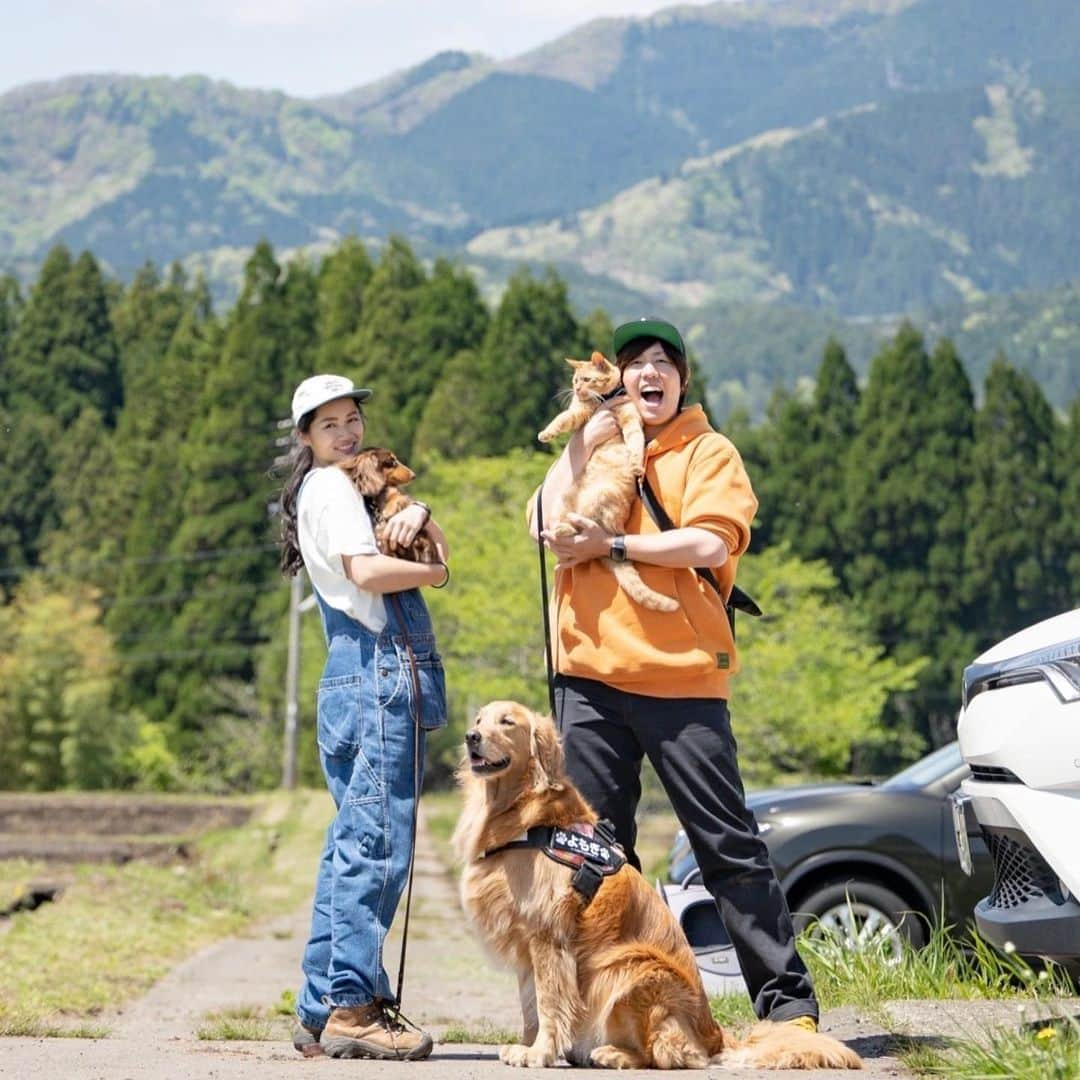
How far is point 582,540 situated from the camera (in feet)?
20.5

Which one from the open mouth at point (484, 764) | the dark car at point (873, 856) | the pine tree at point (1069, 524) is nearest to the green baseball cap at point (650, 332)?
the open mouth at point (484, 764)

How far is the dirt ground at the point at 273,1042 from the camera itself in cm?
586

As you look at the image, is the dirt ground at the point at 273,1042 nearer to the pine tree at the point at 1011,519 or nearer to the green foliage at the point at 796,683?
the green foliage at the point at 796,683

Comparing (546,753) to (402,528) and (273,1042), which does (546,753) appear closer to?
(402,528)

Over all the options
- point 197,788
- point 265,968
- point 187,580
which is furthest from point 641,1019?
point 187,580

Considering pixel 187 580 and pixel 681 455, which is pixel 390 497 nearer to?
pixel 681 455

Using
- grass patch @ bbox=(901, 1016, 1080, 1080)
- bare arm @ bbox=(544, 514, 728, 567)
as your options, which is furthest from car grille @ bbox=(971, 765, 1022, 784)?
bare arm @ bbox=(544, 514, 728, 567)

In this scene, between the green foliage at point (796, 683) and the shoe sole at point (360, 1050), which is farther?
the green foliage at point (796, 683)

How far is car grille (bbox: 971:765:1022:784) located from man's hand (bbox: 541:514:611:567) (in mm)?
1309

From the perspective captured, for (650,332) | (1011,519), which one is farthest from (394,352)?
(650,332)

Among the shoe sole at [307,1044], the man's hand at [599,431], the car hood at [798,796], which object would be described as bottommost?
the car hood at [798,796]

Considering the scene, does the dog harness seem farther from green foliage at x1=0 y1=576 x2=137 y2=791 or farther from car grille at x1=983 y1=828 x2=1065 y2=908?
green foliage at x1=0 y1=576 x2=137 y2=791

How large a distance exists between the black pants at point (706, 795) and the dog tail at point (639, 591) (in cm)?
30

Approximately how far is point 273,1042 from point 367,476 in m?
2.15
